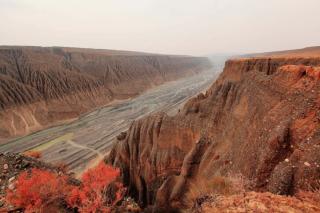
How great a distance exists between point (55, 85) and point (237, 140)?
195 ft

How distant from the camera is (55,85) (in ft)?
208

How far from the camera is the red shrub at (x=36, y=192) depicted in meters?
12.5

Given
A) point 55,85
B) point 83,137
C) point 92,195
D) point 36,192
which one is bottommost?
point 83,137

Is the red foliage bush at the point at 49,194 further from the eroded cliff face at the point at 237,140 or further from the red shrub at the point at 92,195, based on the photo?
the eroded cliff face at the point at 237,140

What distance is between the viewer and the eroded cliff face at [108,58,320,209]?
1038 cm

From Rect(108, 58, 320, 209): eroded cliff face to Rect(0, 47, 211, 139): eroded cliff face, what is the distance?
35482 mm

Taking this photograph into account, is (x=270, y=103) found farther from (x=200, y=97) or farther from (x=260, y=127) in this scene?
(x=200, y=97)

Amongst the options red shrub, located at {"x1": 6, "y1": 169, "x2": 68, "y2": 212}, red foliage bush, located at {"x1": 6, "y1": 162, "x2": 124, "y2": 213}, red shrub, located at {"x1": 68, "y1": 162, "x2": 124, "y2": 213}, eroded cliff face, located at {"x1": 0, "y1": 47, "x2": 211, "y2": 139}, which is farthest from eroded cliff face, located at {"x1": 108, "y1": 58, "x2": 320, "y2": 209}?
eroded cliff face, located at {"x1": 0, "y1": 47, "x2": 211, "y2": 139}

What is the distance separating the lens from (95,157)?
34.2 metres

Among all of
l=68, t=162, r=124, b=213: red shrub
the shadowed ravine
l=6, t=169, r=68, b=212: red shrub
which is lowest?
the shadowed ravine

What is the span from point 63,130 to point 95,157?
55.4ft

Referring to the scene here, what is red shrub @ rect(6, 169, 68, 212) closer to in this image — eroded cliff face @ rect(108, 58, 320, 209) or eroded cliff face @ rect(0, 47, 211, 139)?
eroded cliff face @ rect(108, 58, 320, 209)

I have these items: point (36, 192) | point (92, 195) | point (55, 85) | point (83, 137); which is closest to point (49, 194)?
point (36, 192)

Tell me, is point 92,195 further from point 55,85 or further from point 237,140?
point 55,85
